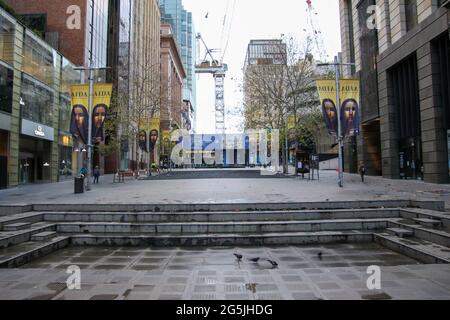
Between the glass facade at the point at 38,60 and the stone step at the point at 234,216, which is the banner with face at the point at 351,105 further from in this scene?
Answer: the glass facade at the point at 38,60

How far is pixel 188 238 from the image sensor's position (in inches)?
358

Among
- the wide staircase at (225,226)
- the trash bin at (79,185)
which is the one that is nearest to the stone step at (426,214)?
the wide staircase at (225,226)

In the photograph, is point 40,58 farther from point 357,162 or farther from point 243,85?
point 357,162

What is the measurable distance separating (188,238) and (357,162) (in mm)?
34617

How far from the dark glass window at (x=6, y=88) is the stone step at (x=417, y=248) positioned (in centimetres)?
2435

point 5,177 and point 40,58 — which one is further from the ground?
point 40,58

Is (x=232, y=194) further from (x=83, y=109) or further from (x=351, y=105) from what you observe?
(x=83, y=109)

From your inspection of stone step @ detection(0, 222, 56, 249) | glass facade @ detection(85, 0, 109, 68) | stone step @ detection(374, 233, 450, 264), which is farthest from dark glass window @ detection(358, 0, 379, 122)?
stone step @ detection(0, 222, 56, 249)

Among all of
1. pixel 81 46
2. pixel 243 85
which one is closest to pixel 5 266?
pixel 243 85

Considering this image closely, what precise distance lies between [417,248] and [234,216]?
4.85 meters

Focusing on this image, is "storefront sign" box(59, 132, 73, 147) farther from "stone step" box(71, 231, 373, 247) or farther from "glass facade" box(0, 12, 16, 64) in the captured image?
"stone step" box(71, 231, 373, 247)

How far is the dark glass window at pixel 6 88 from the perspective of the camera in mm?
23656

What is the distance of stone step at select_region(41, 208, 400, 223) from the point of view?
10.6 meters

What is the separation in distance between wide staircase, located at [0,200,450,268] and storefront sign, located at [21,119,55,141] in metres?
17.2
